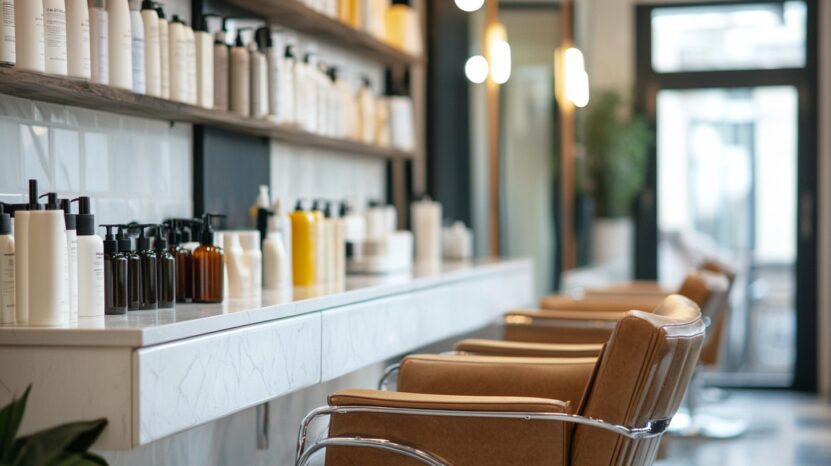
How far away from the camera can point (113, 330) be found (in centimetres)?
174

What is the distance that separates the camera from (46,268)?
1837 millimetres

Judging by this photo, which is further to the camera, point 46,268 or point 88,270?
point 88,270

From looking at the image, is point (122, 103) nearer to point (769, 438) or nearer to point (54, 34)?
point (54, 34)

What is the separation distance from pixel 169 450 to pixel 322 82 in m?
1.40

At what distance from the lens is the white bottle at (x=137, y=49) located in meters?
2.31

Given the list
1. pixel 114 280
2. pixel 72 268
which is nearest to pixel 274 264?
pixel 114 280

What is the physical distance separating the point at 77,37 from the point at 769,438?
Result: 4.29 meters

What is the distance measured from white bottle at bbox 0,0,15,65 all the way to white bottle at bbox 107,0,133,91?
0.27 meters

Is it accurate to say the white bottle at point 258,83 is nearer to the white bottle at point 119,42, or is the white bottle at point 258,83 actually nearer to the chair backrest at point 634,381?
the white bottle at point 119,42

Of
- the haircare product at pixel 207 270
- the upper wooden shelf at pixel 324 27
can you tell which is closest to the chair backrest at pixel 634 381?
the haircare product at pixel 207 270

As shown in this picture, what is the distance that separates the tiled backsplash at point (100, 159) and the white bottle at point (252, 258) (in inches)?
11.2

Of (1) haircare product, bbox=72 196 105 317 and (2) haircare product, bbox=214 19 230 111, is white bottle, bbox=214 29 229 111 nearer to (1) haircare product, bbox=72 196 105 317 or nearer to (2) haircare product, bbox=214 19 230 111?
(2) haircare product, bbox=214 19 230 111

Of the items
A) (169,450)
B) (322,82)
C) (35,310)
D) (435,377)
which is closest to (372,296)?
(435,377)

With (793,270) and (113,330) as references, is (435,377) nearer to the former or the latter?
(113,330)
